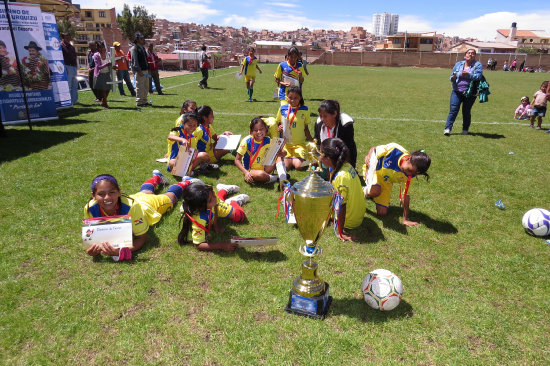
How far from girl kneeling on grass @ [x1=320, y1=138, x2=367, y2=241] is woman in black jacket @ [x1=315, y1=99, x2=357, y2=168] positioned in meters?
1.20

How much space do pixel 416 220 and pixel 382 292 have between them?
2.03 meters

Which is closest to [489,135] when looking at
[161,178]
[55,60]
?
[161,178]

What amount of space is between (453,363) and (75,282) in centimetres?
335

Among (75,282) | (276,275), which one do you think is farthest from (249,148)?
(75,282)

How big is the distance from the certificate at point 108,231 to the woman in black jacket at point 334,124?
126 inches

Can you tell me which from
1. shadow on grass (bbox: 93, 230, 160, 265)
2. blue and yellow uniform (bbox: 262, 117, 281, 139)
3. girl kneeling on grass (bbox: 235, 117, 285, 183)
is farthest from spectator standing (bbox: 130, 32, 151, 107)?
shadow on grass (bbox: 93, 230, 160, 265)

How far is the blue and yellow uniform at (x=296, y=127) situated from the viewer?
667cm

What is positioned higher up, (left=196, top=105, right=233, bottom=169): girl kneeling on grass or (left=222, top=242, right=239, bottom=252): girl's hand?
(left=196, top=105, right=233, bottom=169): girl kneeling on grass

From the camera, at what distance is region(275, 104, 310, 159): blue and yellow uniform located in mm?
6672

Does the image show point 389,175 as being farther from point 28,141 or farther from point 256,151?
point 28,141

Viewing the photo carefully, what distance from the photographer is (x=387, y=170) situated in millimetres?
4676

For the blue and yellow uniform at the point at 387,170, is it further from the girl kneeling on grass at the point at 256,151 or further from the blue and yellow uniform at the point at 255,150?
the blue and yellow uniform at the point at 255,150

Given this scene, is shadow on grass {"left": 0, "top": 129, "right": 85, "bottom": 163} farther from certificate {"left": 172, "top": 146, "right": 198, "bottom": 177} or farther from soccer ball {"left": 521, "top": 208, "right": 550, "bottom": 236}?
soccer ball {"left": 521, "top": 208, "right": 550, "bottom": 236}

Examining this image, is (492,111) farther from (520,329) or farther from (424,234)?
(520,329)
